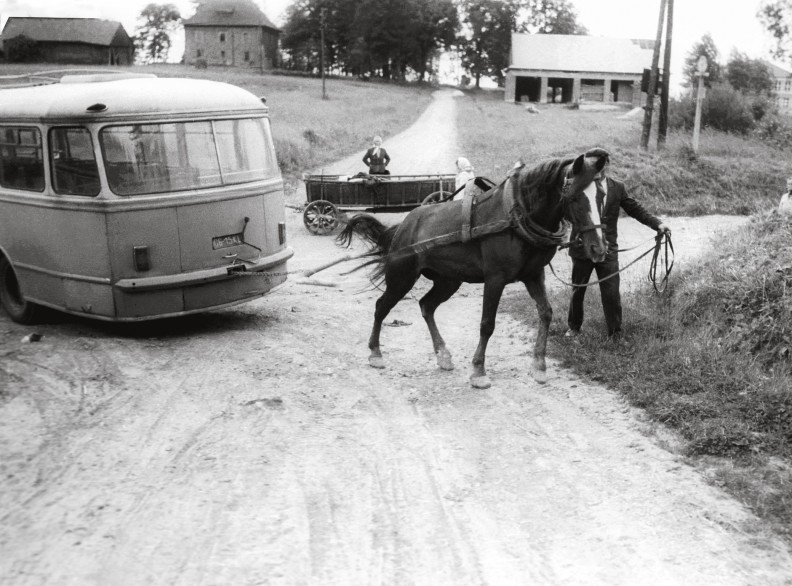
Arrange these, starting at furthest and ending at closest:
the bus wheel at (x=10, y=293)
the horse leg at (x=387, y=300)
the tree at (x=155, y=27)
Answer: the tree at (x=155, y=27) < the bus wheel at (x=10, y=293) < the horse leg at (x=387, y=300)

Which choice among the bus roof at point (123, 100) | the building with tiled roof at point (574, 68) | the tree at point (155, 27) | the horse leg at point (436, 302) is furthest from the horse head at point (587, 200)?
the tree at point (155, 27)

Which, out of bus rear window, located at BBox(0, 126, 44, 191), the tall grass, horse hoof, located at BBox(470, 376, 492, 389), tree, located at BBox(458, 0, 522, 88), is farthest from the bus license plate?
tree, located at BBox(458, 0, 522, 88)

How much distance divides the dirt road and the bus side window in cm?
168

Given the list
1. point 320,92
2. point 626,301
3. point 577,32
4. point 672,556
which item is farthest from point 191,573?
point 577,32

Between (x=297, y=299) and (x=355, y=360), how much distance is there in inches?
126

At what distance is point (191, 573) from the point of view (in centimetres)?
417

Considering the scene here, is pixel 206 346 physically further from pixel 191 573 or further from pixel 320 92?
pixel 320 92

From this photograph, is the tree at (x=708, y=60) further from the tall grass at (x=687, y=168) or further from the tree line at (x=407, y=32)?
the tall grass at (x=687, y=168)

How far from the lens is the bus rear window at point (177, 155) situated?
340 inches

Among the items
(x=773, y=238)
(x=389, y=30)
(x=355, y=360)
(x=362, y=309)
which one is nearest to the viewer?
(x=355, y=360)

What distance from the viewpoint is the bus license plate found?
9.23m

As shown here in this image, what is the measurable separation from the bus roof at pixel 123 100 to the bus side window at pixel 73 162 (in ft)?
0.63

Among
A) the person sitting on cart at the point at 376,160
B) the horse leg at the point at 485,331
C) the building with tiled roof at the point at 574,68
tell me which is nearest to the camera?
the horse leg at the point at 485,331

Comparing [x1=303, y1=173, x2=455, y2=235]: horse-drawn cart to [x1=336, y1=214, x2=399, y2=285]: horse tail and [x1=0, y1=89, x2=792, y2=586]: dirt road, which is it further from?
[x1=0, y1=89, x2=792, y2=586]: dirt road
